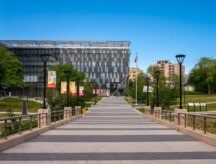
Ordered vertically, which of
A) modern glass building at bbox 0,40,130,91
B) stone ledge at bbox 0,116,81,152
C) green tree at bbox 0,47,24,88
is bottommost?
stone ledge at bbox 0,116,81,152

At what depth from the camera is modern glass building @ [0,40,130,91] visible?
14662 cm

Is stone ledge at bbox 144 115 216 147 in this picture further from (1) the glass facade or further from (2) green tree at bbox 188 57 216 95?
(1) the glass facade

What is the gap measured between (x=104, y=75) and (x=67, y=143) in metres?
146

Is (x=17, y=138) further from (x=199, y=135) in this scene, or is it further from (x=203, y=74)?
(x=203, y=74)

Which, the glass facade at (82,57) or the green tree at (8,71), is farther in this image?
the glass facade at (82,57)

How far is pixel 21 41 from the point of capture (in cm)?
14525

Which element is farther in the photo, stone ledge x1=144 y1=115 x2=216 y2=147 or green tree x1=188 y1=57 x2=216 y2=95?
green tree x1=188 y1=57 x2=216 y2=95

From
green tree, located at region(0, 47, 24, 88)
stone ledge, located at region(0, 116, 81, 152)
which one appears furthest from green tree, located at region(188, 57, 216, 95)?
stone ledge, located at region(0, 116, 81, 152)

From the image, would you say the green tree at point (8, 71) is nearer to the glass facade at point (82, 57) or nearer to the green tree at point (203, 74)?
the glass facade at point (82, 57)

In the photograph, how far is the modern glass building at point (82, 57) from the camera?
147 metres

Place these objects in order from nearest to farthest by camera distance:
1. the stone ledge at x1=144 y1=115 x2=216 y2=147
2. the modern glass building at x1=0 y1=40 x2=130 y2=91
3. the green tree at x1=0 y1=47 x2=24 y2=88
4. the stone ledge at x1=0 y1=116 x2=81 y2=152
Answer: the stone ledge at x1=0 y1=116 x2=81 y2=152 → the stone ledge at x1=144 y1=115 x2=216 y2=147 → the green tree at x1=0 y1=47 x2=24 y2=88 → the modern glass building at x1=0 y1=40 x2=130 y2=91

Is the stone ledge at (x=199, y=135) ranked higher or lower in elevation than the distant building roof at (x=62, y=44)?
lower

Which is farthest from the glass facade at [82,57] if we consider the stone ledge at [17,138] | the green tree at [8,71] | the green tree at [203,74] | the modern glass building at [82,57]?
the stone ledge at [17,138]

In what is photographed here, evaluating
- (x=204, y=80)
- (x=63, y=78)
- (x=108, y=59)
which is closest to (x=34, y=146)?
(x=63, y=78)
